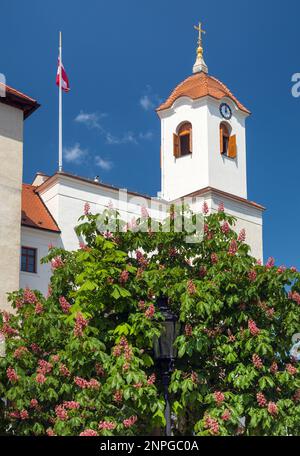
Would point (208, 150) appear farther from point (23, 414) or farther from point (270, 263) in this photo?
point (23, 414)

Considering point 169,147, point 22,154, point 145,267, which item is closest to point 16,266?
point 22,154

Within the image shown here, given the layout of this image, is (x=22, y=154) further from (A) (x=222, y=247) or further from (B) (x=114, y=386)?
(B) (x=114, y=386)

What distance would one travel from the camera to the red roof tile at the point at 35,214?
3057cm

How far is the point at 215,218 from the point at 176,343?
3.35 metres

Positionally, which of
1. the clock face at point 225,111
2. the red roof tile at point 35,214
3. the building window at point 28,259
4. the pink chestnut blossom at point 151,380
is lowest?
the pink chestnut blossom at point 151,380

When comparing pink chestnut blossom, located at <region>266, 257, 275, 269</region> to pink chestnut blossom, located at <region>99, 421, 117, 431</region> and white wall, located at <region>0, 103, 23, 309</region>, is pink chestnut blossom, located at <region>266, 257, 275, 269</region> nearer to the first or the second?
pink chestnut blossom, located at <region>99, 421, 117, 431</region>

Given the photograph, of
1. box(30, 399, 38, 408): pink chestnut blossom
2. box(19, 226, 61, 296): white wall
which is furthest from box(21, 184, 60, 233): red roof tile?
box(30, 399, 38, 408): pink chestnut blossom

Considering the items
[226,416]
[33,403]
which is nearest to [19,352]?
[33,403]

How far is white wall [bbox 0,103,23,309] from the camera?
26109mm

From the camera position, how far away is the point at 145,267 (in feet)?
60.7

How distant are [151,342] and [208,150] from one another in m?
22.0

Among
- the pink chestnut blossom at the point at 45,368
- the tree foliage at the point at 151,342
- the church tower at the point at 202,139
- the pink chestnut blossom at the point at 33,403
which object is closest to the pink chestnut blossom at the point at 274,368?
the tree foliage at the point at 151,342

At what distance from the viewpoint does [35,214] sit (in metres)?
31.3

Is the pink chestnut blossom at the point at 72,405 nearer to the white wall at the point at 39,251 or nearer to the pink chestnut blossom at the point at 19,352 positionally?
the pink chestnut blossom at the point at 19,352
